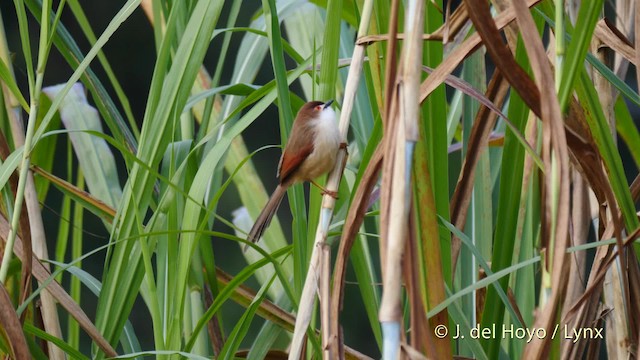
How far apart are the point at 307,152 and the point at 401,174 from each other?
1.31 meters

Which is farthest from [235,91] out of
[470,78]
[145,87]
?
[145,87]

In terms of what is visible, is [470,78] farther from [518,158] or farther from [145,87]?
[145,87]

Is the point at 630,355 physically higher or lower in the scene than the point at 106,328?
higher

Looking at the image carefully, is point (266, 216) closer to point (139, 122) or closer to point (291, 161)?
point (291, 161)

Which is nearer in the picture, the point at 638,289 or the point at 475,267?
the point at 638,289

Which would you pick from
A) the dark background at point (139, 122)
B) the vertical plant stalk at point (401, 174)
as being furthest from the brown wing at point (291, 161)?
the dark background at point (139, 122)

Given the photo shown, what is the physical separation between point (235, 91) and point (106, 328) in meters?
0.56

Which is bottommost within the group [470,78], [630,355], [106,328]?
[106,328]

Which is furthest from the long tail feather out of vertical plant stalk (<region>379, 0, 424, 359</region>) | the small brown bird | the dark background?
the dark background

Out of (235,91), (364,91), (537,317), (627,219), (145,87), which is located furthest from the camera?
(145,87)

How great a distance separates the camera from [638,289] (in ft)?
4.05

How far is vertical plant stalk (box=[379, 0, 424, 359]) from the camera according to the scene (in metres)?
0.79

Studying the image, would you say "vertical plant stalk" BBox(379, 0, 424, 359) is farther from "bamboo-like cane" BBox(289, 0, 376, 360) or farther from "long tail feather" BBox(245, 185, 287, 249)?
"long tail feather" BBox(245, 185, 287, 249)

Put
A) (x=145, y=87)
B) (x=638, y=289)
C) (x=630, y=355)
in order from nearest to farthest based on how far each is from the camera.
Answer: (x=638, y=289), (x=630, y=355), (x=145, y=87)
